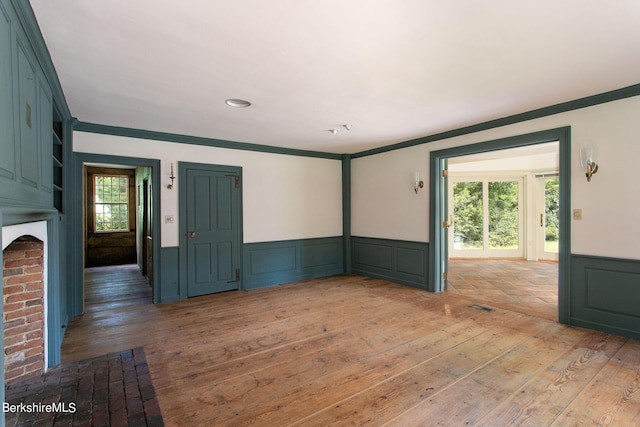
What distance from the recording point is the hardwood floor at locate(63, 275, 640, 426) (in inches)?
82.0

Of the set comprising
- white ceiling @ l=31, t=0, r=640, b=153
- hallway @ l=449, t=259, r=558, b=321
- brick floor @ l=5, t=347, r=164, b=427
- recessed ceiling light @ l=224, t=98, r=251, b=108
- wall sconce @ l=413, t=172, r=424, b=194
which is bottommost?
brick floor @ l=5, t=347, r=164, b=427

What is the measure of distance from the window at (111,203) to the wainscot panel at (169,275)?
4.33 m

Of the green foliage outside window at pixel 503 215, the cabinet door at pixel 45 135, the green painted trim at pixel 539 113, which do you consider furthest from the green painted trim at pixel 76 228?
the green foliage outside window at pixel 503 215

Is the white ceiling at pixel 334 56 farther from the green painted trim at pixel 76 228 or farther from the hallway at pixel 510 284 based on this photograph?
the hallway at pixel 510 284

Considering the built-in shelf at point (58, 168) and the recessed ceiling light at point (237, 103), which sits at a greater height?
the recessed ceiling light at point (237, 103)

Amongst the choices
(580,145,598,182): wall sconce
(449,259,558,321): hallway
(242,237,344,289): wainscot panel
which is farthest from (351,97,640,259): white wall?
(242,237,344,289): wainscot panel

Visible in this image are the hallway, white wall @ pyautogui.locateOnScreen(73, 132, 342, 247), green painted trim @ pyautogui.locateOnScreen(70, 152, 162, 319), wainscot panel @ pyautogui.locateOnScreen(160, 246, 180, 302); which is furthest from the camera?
wainscot panel @ pyautogui.locateOnScreen(160, 246, 180, 302)

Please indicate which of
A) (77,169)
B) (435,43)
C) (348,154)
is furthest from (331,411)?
(348,154)

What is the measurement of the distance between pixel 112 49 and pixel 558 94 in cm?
407

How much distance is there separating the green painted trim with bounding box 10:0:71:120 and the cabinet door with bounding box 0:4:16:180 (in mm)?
227

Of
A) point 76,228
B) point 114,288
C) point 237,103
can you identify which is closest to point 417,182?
point 237,103

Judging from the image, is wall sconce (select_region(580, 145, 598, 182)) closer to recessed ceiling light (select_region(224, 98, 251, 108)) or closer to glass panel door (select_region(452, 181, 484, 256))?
recessed ceiling light (select_region(224, 98, 251, 108))

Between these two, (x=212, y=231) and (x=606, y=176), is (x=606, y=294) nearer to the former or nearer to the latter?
(x=606, y=176)

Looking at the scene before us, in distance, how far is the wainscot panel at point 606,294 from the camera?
10.3ft
